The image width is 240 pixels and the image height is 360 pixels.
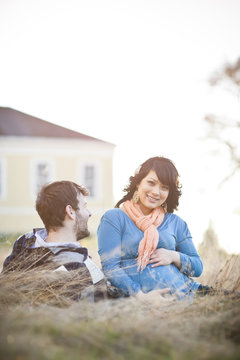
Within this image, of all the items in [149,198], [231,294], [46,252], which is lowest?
[231,294]

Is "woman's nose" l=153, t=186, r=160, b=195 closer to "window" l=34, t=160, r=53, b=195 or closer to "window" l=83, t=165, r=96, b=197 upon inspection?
"window" l=83, t=165, r=96, b=197

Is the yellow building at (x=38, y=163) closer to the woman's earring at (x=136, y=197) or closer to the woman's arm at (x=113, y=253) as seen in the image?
the woman's earring at (x=136, y=197)

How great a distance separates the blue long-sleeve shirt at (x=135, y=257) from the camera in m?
3.46

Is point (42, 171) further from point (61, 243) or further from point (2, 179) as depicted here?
point (61, 243)

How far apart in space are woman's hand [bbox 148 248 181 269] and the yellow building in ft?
50.2

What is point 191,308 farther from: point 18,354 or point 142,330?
point 18,354

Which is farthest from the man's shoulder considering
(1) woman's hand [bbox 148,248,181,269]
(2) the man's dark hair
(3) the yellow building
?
(3) the yellow building

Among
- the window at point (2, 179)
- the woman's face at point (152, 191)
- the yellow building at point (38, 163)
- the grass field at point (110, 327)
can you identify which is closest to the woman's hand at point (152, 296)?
the grass field at point (110, 327)

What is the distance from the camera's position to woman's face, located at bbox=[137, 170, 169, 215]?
377 cm

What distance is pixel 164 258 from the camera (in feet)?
11.7

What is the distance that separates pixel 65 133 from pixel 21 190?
3190 mm

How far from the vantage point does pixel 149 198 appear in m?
3.81

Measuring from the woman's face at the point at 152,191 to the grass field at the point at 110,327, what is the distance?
2.95 ft

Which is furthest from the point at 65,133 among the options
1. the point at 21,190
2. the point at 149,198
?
the point at 149,198
